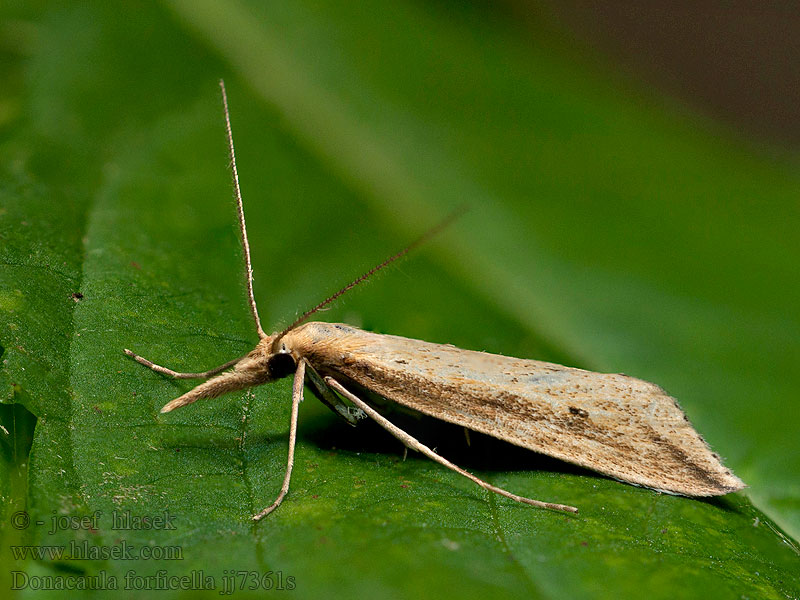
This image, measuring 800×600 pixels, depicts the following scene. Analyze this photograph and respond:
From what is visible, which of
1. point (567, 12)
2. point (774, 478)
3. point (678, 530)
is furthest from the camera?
point (567, 12)

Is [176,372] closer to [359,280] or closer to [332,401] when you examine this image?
[332,401]

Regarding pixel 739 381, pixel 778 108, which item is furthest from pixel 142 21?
pixel 778 108

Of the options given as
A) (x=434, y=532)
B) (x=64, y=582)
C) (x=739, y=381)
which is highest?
(x=739, y=381)

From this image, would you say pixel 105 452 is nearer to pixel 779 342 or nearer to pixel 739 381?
pixel 739 381

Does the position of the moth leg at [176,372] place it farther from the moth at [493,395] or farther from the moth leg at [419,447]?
the moth leg at [419,447]

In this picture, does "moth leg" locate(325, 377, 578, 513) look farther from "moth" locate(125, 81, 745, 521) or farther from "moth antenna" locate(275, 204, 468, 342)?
"moth antenna" locate(275, 204, 468, 342)

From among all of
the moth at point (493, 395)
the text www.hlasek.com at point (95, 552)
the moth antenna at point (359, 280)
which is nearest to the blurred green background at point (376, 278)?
the text www.hlasek.com at point (95, 552)

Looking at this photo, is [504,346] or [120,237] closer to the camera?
[120,237]
